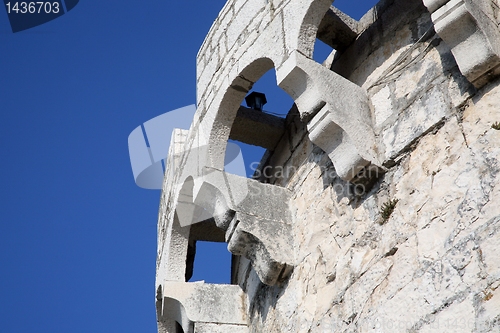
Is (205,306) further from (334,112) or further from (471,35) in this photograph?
(471,35)

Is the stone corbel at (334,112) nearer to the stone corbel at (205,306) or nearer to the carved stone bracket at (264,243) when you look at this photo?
the carved stone bracket at (264,243)

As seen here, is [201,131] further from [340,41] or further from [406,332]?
[406,332]

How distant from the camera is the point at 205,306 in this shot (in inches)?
197

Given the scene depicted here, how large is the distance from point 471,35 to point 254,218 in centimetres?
176

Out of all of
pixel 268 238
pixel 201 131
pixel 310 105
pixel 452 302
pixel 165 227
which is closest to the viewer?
pixel 452 302

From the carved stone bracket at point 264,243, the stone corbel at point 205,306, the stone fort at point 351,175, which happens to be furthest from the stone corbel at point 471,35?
the stone corbel at point 205,306

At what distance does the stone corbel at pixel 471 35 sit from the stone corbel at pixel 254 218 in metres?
1.58

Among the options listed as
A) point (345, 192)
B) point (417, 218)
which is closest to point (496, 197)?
point (417, 218)

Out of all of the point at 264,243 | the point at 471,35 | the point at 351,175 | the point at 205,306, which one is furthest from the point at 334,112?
the point at 205,306

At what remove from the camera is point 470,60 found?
10.6 feet

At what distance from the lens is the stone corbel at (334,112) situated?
365cm

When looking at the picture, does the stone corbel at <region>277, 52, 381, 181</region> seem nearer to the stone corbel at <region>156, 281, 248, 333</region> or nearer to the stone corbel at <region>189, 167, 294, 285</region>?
the stone corbel at <region>189, 167, 294, 285</region>

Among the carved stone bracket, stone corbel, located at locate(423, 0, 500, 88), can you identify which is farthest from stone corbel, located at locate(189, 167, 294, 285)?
stone corbel, located at locate(423, 0, 500, 88)

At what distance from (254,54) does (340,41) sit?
1.77 feet
